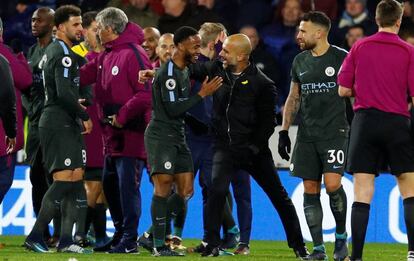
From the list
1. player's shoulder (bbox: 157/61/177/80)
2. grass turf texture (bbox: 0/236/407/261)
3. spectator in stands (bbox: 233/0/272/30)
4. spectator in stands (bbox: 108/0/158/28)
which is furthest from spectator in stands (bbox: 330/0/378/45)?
player's shoulder (bbox: 157/61/177/80)

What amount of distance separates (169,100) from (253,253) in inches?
88.7

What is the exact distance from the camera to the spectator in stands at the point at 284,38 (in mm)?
18578

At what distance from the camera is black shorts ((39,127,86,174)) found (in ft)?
40.8

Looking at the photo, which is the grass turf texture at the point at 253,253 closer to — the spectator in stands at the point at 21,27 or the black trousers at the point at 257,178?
the black trousers at the point at 257,178

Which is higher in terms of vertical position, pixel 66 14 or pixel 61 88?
pixel 66 14

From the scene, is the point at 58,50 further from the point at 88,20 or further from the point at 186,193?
the point at 88,20

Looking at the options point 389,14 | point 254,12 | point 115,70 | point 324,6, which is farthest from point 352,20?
point 389,14

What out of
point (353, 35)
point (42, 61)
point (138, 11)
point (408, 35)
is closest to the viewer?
point (42, 61)

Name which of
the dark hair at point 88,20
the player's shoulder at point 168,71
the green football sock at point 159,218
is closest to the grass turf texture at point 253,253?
the green football sock at point 159,218

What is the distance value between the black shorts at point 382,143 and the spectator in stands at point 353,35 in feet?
24.0

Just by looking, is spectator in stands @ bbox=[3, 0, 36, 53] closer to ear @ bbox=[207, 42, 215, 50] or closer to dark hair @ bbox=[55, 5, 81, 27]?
ear @ bbox=[207, 42, 215, 50]

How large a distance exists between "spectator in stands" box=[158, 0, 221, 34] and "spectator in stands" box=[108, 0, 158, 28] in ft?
0.59

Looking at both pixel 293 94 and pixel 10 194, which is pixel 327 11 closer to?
pixel 10 194

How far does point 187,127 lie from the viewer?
14117 mm
